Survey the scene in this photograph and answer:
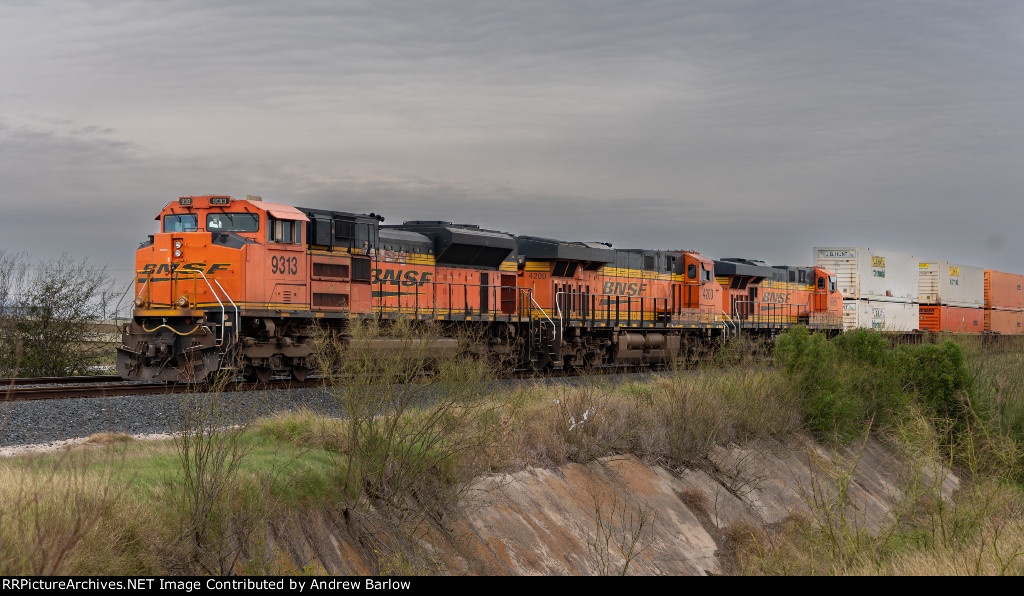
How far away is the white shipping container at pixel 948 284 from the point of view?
4169cm

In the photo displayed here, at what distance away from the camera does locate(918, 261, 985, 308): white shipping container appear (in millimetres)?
41688

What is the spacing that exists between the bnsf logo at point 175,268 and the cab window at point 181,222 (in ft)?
2.46

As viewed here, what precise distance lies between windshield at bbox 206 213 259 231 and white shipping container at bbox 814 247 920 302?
2913 centimetres

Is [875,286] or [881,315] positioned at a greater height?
[875,286]

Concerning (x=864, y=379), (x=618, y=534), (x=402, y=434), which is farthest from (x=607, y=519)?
(x=864, y=379)

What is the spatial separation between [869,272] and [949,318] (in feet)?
22.1

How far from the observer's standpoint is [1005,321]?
48.0 metres

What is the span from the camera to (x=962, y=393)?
65.3 feet

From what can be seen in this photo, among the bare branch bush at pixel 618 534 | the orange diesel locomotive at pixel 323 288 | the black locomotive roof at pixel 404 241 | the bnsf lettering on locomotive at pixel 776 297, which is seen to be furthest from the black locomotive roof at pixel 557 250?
the bare branch bush at pixel 618 534

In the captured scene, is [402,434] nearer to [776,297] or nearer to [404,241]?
[404,241]

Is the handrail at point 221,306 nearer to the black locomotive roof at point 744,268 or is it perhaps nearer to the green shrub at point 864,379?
the green shrub at point 864,379

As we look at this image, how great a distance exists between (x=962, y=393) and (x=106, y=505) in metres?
19.1
